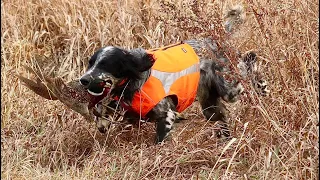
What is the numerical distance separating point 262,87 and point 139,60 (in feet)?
2.94

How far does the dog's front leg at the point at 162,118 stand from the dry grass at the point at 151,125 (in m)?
0.10

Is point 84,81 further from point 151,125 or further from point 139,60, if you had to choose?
point 151,125

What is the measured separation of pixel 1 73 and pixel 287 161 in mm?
Result: 2930

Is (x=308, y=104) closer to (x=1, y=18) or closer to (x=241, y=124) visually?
(x=241, y=124)

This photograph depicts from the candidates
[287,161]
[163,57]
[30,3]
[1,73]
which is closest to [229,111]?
[163,57]

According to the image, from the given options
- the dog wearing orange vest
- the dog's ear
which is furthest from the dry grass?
the dog's ear

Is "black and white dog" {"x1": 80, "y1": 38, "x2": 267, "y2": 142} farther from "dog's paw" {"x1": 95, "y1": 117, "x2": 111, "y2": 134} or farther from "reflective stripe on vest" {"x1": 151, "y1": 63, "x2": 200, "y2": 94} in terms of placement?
"dog's paw" {"x1": 95, "y1": 117, "x2": 111, "y2": 134}

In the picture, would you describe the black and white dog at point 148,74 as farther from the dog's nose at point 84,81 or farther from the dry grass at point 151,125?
the dry grass at point 151,125

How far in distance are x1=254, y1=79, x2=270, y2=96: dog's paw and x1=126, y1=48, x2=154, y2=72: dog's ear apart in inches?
30.2

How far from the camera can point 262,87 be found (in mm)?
4691

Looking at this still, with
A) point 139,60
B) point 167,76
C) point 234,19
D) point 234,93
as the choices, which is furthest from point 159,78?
point 234,19

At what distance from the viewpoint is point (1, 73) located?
5.66 m

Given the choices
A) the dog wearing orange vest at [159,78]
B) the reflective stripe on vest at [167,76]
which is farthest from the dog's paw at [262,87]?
the reflective stripe on vest at [167,76]

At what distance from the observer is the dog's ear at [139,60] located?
4.60 metres
